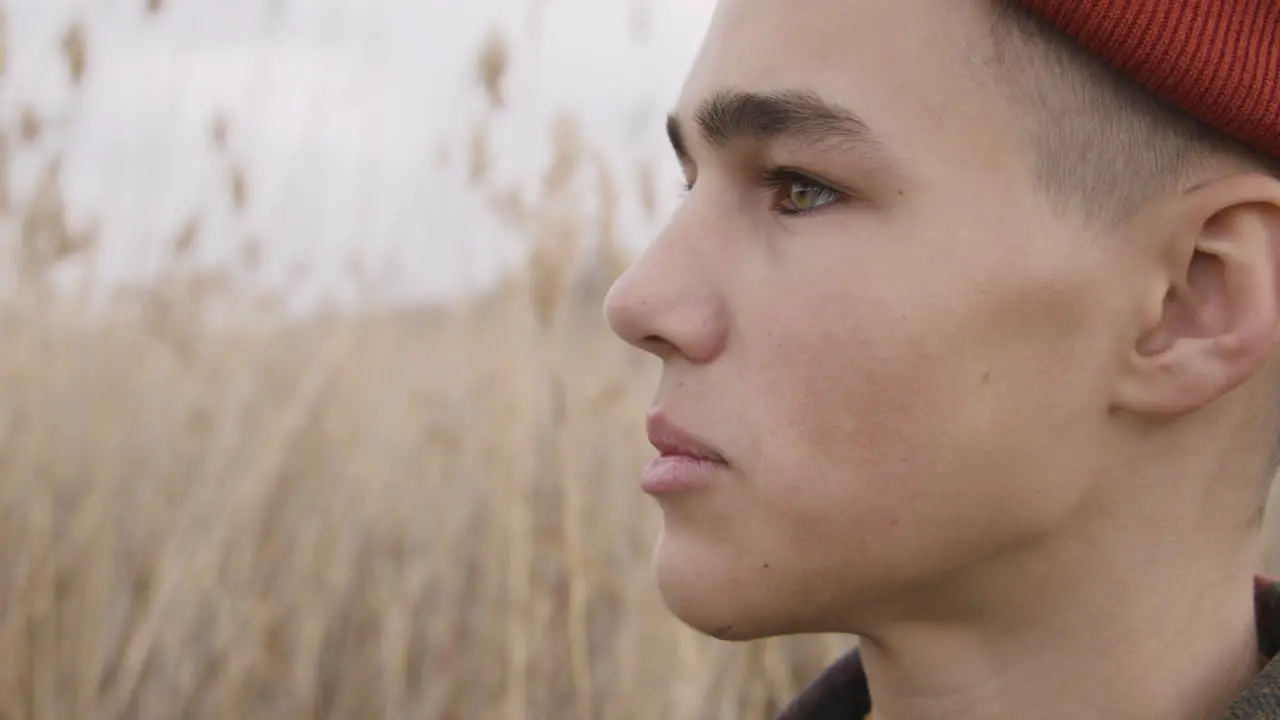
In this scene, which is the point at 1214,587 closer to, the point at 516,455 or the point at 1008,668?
the point at 1008,668

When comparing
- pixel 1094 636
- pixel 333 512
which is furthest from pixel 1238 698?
pixel 333 512

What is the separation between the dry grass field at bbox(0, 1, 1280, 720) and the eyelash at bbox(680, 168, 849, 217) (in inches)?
42.8

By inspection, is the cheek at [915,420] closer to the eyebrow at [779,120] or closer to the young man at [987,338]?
the young man at [987,338]

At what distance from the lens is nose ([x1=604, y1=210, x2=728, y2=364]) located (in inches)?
48.9

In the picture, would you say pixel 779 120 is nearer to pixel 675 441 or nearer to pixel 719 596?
pixel 675 441

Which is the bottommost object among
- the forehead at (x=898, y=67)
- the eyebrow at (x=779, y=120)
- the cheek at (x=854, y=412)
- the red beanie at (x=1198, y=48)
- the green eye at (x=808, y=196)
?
the cheek at (x=854, y=412)

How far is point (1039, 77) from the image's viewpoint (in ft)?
4.09

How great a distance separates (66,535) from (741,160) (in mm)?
1949

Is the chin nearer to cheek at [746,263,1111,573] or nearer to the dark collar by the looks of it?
cheek at [746,263,1111,573]

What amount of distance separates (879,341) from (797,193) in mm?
188

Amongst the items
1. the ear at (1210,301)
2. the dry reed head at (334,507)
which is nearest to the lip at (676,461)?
the ear at (1210,301)

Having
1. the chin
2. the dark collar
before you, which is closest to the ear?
the dark collar

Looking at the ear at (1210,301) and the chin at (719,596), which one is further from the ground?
the ear at (1210,301)

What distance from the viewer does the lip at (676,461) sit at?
1242 millimetres
